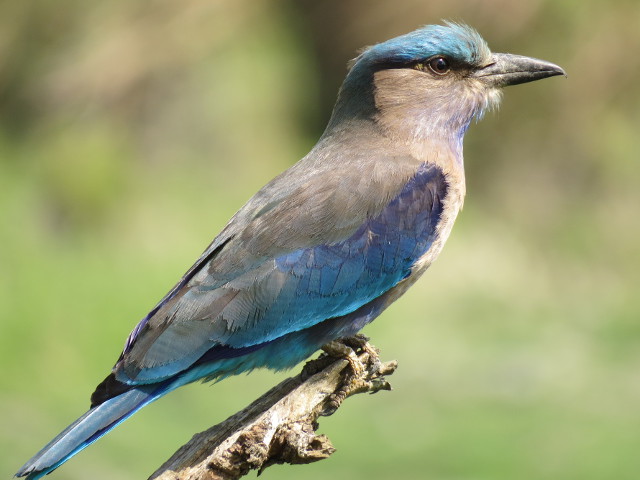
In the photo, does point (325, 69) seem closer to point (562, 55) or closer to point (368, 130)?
point (562, 55)

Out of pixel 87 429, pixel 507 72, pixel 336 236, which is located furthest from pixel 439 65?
pixel 87 429

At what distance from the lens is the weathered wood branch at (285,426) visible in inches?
160

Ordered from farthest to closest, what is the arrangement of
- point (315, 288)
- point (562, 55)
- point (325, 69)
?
point (325, 69) → point (562, 55) → point (315, 288)

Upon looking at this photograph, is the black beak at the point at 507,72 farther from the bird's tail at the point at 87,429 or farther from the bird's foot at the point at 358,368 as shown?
the bird's tail at the point at 87,429

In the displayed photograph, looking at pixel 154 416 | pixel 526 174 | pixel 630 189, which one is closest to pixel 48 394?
pixel 154 416

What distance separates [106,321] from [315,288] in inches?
139

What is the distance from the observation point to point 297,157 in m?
10.0

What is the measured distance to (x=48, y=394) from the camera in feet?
24.6

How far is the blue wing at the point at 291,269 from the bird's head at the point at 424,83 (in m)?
0.37

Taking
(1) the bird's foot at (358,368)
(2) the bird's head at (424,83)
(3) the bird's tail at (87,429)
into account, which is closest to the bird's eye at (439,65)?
(2) the bird's head at (424,83)

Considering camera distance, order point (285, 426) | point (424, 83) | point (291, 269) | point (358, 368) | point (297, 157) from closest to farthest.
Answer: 1. point (285, 426)
2. point (358, 368)
3. point (291, 269)
4. point (424, 83)
5. point (297, 157)

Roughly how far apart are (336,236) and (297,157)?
5.23m

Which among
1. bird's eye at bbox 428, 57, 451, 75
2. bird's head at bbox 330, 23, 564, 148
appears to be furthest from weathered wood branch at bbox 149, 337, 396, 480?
→ bird's eye at bbox 428, 57, 451, 75

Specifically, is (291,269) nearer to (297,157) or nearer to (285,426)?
(285,426)
